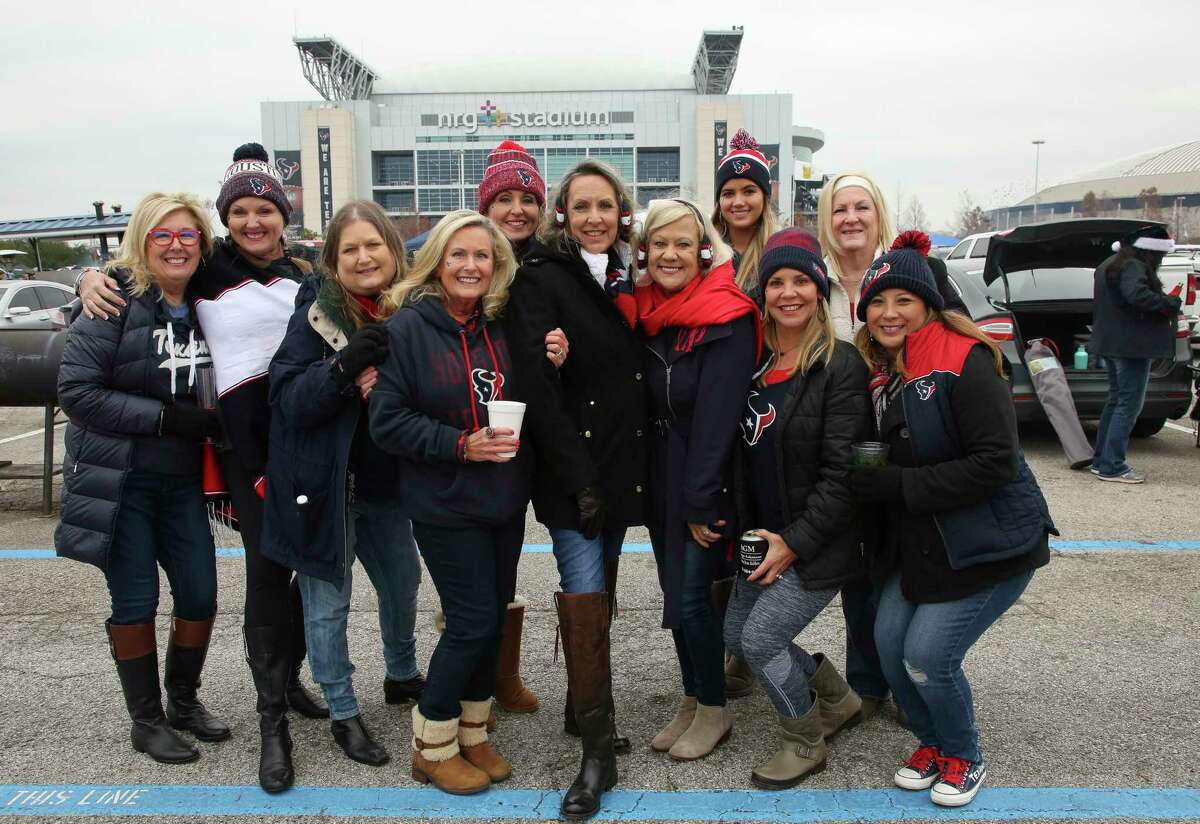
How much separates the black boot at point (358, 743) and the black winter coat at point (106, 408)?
96cm

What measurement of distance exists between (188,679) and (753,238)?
→ 2.63 m

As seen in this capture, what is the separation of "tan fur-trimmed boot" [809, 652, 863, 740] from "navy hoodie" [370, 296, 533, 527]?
1.22 metres

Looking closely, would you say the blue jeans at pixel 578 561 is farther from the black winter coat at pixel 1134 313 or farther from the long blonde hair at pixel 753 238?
the black winter coat at pixel 1134 313

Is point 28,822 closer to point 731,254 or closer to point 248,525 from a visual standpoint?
point 248,525

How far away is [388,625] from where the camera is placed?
11.3ft

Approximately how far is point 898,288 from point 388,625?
2143 millimetres

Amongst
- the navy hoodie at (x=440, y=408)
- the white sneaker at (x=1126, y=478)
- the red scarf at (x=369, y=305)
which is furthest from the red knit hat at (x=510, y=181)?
the white sneaker at (x=1126, y=478)

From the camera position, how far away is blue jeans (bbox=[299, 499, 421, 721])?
10.2 ft

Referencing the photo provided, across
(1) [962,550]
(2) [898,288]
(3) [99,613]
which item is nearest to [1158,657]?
(1) [962,550]

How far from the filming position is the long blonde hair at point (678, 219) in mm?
2943

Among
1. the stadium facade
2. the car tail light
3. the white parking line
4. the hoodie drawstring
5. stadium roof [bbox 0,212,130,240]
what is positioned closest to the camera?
the hoodie drawstring

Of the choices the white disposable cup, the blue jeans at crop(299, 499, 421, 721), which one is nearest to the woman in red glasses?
the blue jeans at crop(299, 499, 421, 721)

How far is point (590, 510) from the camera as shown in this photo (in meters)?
2.88

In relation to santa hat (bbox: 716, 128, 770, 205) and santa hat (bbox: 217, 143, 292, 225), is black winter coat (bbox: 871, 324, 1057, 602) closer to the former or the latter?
santa hat (bbox: 716, 128, 770, 205)
